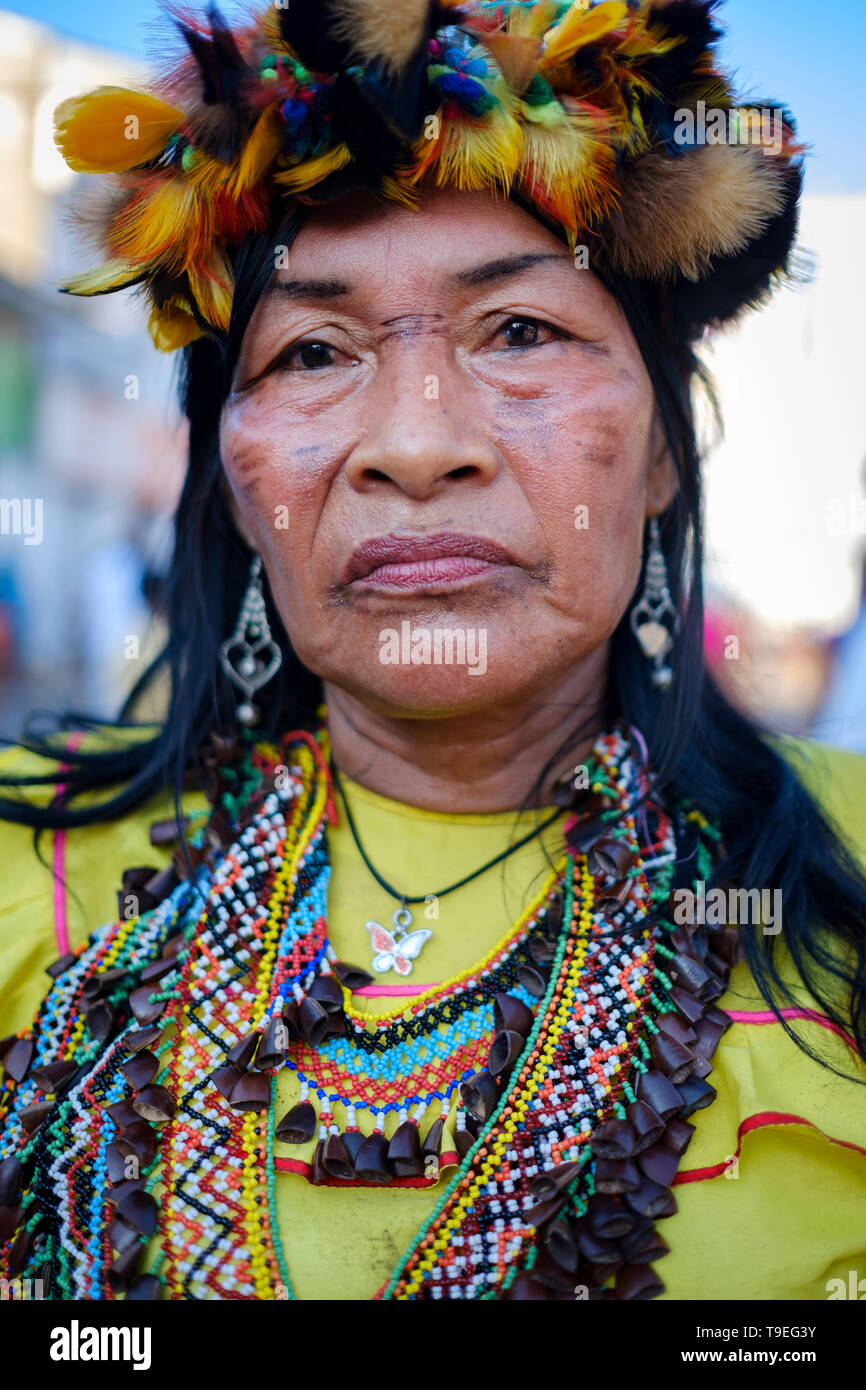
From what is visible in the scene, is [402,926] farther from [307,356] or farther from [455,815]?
[307,356]

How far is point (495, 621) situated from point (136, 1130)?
986 millimetres

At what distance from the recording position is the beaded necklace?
Result: 1.61 m

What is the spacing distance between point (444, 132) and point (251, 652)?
109 cm

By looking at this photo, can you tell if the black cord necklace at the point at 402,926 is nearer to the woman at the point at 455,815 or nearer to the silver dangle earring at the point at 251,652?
the woman at the point at 455,815

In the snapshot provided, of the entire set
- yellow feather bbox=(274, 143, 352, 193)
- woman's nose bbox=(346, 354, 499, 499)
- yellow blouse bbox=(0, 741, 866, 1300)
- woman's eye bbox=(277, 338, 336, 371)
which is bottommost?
yellow blouse bbox=(0, 741, 866, 1300)

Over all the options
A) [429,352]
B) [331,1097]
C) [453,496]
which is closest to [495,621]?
[453,496]

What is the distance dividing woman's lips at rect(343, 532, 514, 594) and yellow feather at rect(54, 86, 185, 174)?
2.61 feet

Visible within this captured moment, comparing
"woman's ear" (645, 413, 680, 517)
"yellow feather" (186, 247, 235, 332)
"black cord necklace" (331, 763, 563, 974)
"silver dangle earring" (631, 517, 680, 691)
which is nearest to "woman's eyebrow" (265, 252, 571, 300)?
"yellow feather" (186, 247, 235, 332)

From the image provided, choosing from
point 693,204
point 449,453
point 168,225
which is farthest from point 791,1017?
point 168,225

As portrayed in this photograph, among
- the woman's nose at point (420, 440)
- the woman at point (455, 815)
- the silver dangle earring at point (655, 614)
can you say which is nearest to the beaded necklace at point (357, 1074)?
the woman at point (455, 815)

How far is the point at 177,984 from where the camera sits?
1.87 metres

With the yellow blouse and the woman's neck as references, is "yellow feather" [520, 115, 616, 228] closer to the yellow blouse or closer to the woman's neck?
the woman's neck

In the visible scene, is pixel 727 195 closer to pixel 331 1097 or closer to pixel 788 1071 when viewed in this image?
pixel 788 1071

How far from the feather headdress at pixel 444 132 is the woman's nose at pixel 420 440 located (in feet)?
1.00
